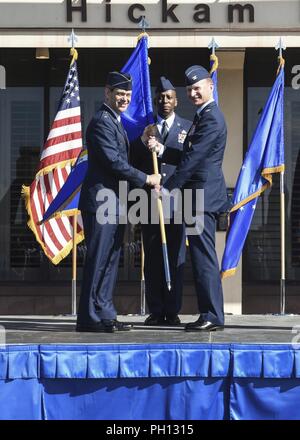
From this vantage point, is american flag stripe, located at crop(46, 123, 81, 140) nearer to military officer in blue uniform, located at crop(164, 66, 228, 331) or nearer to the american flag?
the american flag

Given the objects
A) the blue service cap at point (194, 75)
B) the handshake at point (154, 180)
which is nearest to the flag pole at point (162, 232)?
the handshake at point (154, 180)

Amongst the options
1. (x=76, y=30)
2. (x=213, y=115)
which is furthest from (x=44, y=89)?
(x=213, y=115)

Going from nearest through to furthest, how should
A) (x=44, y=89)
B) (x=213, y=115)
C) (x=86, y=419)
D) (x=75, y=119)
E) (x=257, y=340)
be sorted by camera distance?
(x=86, y=419), (x=257, y=340), (x=213, y=115), (x=75, y=119), (x=44, y=89)

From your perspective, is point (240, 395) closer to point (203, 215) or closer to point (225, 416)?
point (225, 416)

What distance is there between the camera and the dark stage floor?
5.61 metres

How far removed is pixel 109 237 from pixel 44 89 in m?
4.26

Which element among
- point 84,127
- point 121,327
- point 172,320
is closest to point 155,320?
point 172,320

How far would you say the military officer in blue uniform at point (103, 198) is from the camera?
6.16m

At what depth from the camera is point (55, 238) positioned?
30.0ft

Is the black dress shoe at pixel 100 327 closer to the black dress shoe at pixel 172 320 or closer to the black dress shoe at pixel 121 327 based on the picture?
the black dress shoe at pixel 121 327

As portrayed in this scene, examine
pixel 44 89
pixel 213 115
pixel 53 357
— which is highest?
pixel 44 89

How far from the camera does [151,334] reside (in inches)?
237

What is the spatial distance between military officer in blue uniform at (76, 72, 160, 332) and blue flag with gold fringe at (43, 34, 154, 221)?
0.63 m

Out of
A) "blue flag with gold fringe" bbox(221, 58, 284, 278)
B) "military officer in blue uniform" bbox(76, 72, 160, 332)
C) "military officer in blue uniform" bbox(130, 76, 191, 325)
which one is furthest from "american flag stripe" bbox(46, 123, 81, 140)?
"military officer in blue uniform" bbox(76, 72, 160, 332)
